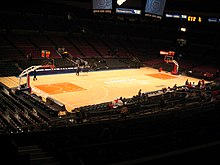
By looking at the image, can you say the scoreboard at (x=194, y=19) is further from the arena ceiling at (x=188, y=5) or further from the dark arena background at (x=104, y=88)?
the arena ceiling at (x=188, y=5)

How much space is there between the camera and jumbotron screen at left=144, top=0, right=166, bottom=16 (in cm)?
2786

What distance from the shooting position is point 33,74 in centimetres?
3191

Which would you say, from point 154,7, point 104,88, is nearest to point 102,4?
point 154,7

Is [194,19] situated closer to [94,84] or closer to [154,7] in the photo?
[154,7]

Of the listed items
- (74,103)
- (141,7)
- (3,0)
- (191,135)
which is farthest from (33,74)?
(191,135)

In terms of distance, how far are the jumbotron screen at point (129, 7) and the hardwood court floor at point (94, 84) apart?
7820mm

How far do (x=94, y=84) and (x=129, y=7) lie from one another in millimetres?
9003

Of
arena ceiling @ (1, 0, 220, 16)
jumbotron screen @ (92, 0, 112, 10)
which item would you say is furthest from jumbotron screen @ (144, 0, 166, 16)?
arena ceiling @ (1, 0, 220, 16)

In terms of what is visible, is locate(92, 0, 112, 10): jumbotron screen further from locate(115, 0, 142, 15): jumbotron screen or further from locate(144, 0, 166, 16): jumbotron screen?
locate(144, 0, 166, 16): jumbotron screen

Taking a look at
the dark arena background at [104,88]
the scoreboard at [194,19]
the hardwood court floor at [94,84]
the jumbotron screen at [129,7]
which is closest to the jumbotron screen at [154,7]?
the dark arena background at [104,88]

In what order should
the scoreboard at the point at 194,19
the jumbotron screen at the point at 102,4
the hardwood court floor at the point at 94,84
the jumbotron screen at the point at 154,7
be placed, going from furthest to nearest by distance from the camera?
1. the scoreboard at the point at 194,19
2. the jumbotron screen at the point at 154,7
3. the jumbotron screen at the point at 102,4
4. the hardwood court floor at the point at 94,84

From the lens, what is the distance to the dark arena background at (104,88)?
8352 millimetres

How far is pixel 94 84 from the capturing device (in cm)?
2883

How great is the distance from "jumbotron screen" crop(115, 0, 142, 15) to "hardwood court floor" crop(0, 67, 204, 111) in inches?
308
